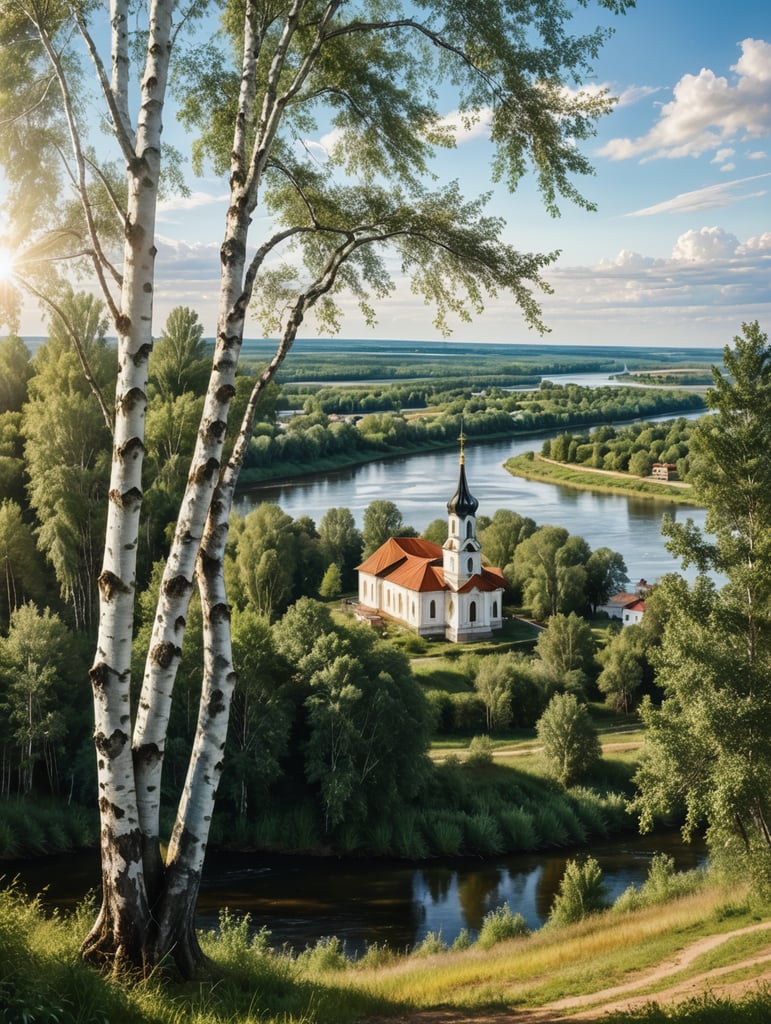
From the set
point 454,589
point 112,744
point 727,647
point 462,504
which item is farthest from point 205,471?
point 462,504

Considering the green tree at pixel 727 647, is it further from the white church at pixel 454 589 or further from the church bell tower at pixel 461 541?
the church bell tower at pixel 461 541

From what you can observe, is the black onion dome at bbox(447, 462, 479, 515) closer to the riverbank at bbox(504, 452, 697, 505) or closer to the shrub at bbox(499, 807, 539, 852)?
the shrub at bbox(499, 807, 539, 852)

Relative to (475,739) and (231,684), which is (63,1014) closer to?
(231,684)

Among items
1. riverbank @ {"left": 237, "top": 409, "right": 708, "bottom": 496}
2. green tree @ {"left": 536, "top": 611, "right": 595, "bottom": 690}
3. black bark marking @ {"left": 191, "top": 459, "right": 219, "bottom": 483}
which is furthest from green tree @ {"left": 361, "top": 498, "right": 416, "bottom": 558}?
black bark marking @ {"left": 191, "top": 459, "right": 219, "bottom": 483}

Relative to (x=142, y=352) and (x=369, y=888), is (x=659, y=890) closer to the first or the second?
(x=369, y=888)

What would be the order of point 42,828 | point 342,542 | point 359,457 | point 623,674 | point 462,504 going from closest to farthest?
point 42,828, point 623,674, point 462,504, point 342,542, point 359,457
